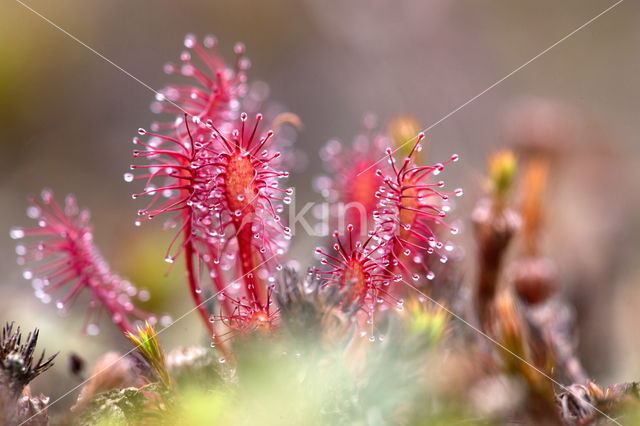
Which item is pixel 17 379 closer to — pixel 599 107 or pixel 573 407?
pixel 573 407

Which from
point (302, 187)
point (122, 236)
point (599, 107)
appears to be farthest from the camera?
point (599, 107)

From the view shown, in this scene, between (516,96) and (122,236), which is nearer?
(122,236)

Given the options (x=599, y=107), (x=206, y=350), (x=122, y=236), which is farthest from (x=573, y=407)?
(x=599, y=107)

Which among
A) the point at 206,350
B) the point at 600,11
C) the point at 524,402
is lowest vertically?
the point at 524,402

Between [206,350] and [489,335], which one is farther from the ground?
[206,350]

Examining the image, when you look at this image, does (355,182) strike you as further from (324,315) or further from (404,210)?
(324,315)

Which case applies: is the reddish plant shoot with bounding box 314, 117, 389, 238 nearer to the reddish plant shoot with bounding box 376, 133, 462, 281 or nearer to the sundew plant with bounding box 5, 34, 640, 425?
the sundew plant with bounding box 5, 34, 640, 425
